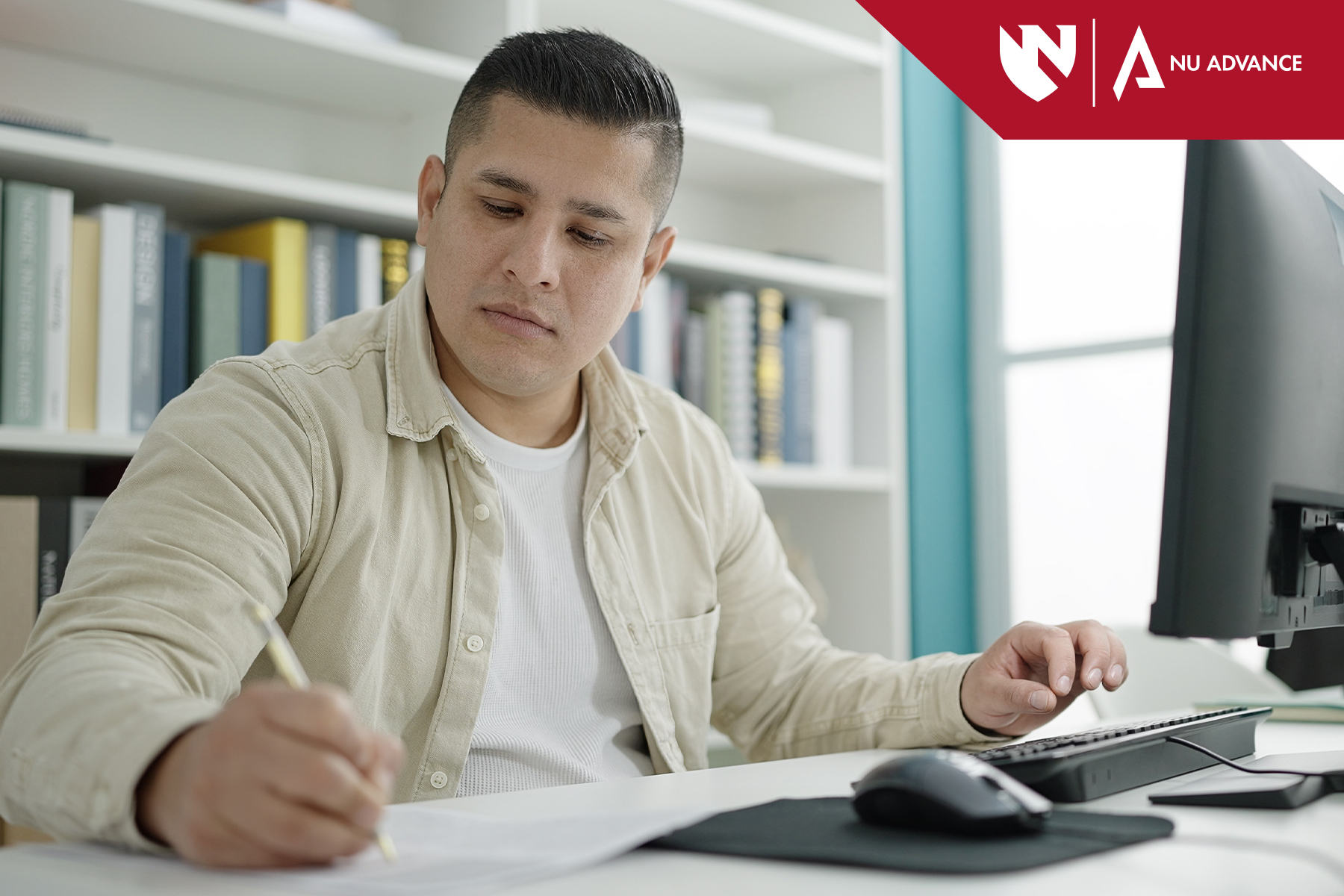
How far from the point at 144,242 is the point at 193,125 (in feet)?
1.38

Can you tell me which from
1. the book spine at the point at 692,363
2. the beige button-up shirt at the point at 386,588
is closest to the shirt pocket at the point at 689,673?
the beige button-up shirt at the point at 386,588

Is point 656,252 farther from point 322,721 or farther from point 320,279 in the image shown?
point 322,721

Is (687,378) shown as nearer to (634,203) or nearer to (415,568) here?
(634,203)

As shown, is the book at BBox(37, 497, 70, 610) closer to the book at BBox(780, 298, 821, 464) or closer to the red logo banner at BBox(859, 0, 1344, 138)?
the book at BBox(780, 298, 821, 464)

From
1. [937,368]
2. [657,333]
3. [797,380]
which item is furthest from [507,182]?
[937,368]

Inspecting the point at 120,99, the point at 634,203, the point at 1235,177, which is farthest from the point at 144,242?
the point at 1235,177

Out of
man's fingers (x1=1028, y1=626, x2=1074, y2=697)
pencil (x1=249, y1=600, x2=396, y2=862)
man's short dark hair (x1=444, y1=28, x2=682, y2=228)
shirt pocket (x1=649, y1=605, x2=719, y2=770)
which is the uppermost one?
man's short dark hair (x1=444, y1=28, x2=682, y2=228)

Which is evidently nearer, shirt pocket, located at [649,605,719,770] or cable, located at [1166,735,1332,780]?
cable, located at [1166,735,1332,780]

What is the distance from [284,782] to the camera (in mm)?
597

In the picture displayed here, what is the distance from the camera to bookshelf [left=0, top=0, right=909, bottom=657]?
73.4 inches

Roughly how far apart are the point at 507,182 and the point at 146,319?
0.78 meters

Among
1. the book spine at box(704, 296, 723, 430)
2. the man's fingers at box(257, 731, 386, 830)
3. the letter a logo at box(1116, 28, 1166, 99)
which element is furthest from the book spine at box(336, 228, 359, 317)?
the letter a logo at box(1116, 28, 1166, 99)

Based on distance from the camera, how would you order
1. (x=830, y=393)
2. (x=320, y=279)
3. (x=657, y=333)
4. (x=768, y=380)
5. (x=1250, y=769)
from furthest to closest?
1. (x=830, y=393)
2. (x=768, y=380)
3. (x=657, y=333)
4. (x=320, y=279)
5. (x=1250, y=769)

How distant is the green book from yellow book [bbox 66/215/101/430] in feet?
0.46
